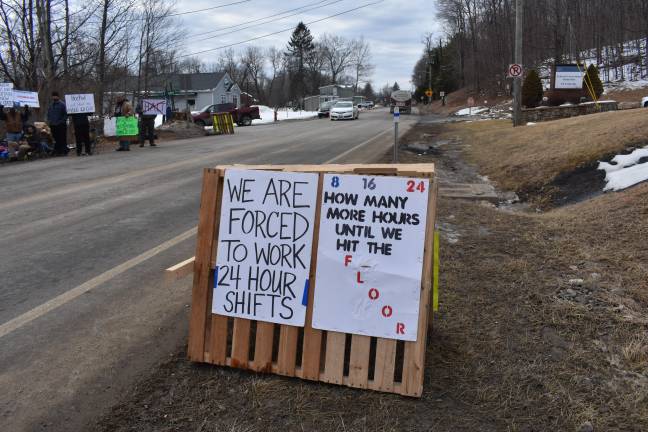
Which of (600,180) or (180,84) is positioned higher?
(180,84)

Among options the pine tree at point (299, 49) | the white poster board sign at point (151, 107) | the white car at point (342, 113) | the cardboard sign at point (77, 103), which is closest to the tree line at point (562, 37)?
the white car at point (342, 113)

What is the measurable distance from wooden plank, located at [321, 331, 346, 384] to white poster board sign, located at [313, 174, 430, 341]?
0.06 meters

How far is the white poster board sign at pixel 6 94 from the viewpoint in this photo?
15906 millimetres

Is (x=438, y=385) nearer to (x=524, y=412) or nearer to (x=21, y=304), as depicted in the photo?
(x=524, y=412)

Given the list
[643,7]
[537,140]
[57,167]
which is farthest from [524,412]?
[643,7]

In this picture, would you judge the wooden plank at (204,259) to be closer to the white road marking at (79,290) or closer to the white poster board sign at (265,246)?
the white poster board sign at (265,246)

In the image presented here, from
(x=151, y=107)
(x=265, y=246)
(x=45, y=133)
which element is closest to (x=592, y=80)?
(x=151, y=107)

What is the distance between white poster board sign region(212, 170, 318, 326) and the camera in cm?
353

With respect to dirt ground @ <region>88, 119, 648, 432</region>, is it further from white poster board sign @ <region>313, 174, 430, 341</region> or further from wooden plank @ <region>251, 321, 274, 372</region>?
white poster board sign @ <region>313, 174, 430, 341</region>

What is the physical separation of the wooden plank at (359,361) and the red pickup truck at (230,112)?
3405 centimetres

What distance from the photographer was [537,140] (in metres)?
13.9

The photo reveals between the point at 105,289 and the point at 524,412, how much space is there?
3.61 metres

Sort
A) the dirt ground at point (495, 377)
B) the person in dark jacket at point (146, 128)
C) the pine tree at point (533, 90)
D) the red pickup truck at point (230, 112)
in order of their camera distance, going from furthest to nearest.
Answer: the red pickup truck at point (230, 112) → the pine tree at point (533, 90) → the person in dark jacket at point (146, 128) → the dirt ground at point (495, 377)

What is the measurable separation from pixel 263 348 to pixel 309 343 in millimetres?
308
